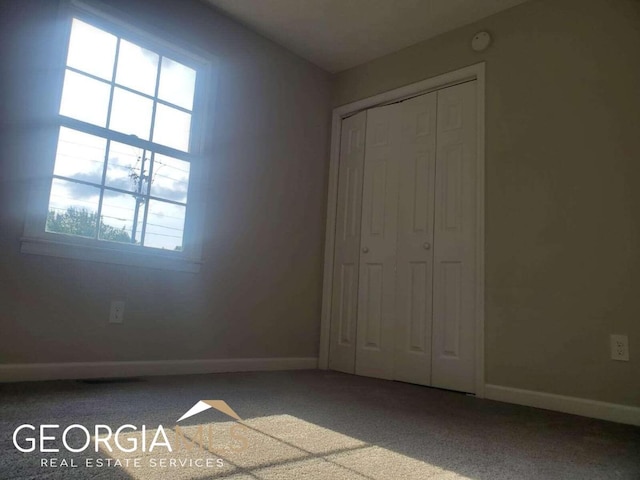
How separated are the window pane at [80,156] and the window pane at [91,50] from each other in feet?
1.29

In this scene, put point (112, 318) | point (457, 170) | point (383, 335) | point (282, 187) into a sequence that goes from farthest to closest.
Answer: point (282, 187) < point (383, 335) < point (457, 170) < point (112, 318)

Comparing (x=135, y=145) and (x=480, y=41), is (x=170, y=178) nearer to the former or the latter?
(x=135, y=145)

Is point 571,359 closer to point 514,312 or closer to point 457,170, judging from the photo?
point 514,312

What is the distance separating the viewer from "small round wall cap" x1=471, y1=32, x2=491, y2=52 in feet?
9.96

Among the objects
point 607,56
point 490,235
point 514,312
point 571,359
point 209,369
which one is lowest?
point 209,369

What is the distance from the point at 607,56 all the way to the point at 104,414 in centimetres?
305

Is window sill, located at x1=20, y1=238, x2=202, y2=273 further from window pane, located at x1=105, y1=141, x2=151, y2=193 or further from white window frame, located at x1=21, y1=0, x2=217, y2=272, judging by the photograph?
window pane, located at x1=105, y1=141, x2=151, y2=193

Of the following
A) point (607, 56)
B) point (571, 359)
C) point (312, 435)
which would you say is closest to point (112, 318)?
point (312, 435)

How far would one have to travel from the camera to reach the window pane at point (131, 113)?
8.90 ft

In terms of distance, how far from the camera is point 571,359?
7.97 ft

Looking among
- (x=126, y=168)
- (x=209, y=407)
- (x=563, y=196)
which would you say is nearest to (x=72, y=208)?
(x=126, y=168)

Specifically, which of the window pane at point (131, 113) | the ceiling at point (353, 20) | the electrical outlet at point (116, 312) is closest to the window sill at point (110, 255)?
the electrical outlet at point (116, 312)

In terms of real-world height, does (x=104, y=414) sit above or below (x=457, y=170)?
below

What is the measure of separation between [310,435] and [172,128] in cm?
219
